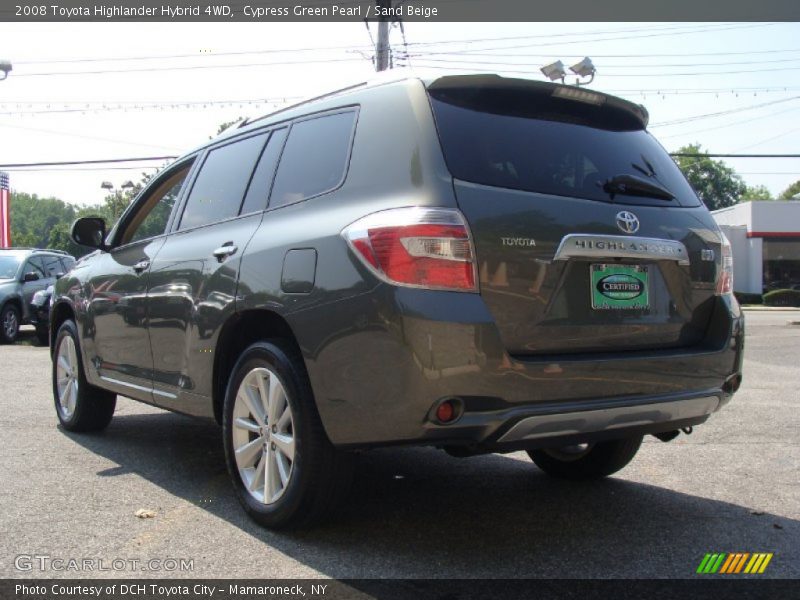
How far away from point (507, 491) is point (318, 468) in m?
1.47

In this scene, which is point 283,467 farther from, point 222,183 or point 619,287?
point 222,183

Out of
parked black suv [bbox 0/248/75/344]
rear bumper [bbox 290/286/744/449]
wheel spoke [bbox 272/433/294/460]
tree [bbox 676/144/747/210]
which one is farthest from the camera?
tree [bbox 676/144/747/210]

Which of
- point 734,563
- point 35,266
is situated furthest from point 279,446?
point 35,266

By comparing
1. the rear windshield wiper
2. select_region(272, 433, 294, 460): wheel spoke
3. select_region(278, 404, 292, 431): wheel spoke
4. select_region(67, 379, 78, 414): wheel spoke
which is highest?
the rear windshield wiper

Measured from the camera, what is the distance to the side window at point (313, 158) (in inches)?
145

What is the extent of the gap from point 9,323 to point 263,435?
13307mm

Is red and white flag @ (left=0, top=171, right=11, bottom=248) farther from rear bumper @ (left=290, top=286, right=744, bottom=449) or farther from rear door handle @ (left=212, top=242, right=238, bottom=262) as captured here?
rear bumper @ (left=290, top=286, right=744, bottom=449)

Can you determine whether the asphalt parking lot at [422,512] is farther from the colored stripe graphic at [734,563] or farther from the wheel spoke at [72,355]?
the wheel spoke at [72,355]

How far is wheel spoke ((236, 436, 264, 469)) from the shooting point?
376 cm

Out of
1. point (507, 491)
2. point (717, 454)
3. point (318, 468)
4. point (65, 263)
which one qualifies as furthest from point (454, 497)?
point (65, 263)

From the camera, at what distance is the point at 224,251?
4074 millimetres

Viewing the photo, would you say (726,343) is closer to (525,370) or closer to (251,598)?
(525,370)

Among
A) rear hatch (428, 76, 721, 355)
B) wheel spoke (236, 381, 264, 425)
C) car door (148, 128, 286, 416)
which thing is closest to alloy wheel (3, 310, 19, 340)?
car door (148, 128, 286, 416)

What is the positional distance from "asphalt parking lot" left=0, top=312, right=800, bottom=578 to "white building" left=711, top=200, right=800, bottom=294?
122 feet
